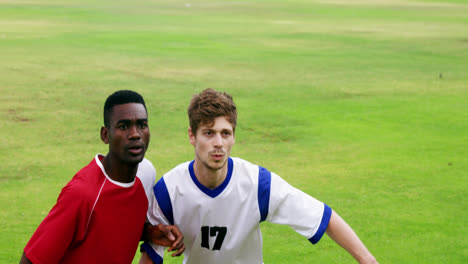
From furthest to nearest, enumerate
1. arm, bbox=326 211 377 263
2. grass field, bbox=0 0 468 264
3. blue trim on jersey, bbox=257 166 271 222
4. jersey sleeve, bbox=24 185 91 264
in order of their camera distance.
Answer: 1. grass field, bbox=0 0 468 264
2. blue trim on jersey, bbox=257 166 271 222
3. arm, bbox=326 211 377 263
4. jersey sleeve, bbox=24 185 91 264

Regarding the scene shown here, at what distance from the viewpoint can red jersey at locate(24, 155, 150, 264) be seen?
11.4ft

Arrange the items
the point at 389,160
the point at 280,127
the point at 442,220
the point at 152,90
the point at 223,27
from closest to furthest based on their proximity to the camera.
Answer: the point at 442,220, the point at 389,160, the point at 280,127, the point at 152,90, the point at 223,27

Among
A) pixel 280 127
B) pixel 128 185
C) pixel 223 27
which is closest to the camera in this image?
pixel 128 185

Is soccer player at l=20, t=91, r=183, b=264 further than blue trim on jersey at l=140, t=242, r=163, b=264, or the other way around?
blue trim on jersey at l=140, t=242, r=163, b=264

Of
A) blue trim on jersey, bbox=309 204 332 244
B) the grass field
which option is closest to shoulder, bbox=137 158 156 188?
blue trim on jersey, bbox=309 204 332 244

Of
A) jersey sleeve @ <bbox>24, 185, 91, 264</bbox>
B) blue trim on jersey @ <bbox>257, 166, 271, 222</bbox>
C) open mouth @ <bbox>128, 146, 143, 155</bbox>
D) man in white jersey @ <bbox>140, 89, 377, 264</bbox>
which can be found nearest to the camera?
jersey sleeve @ <bbox>24, 185, 91, 264</bbox>

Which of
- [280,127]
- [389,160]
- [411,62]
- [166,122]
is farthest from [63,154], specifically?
[411,62]

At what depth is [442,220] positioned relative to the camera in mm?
6824

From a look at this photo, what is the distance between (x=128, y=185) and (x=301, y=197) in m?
1.05

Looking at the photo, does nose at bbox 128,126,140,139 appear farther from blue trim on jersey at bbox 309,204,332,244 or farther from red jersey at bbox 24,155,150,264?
blue trim on jersey at bbox 309,204,332,244

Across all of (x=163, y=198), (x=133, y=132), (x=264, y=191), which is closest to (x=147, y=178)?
(x=163, y=198)

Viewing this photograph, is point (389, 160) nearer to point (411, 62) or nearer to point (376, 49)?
point (411, 62)

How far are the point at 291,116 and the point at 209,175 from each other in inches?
302

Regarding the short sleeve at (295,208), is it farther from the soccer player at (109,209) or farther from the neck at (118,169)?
the neck at (118,169)
